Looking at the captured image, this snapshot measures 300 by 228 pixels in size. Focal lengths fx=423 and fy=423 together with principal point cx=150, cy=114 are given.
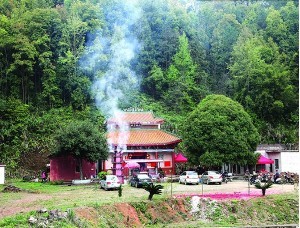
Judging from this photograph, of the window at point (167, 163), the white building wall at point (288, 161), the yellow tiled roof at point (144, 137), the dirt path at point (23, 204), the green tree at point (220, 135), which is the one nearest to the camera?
the dirt path at point (23, 204)

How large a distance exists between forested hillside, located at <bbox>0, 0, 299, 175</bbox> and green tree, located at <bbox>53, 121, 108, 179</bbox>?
710cm

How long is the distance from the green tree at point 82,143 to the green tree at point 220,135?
6.40 meters

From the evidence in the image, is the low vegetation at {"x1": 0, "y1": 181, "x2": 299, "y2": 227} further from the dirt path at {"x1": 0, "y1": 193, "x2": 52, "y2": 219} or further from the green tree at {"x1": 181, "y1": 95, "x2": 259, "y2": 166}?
the green tree at {"x1": 181, "y1": 95, "x2": 259, "y2": 166}

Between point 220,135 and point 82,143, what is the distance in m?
9.50

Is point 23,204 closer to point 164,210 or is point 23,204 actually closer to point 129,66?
point 164,210

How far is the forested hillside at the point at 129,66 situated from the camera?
4041 cm

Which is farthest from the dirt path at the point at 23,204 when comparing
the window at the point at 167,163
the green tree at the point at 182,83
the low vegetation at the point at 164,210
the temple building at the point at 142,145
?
the green tree at the point at 182,83

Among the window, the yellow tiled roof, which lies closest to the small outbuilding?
the yellow tiled roof

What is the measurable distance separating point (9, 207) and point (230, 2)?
160 feet


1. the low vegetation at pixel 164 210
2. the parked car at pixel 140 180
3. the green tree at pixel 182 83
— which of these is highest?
the green tree at pixel 182 83

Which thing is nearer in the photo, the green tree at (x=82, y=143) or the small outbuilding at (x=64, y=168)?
the green tree at (x=82, y=143)

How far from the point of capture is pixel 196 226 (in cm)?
1616

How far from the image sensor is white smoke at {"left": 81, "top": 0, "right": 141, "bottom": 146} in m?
42.9

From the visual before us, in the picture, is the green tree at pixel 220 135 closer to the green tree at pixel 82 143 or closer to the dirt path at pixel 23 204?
the green tree at pixel 82 143
